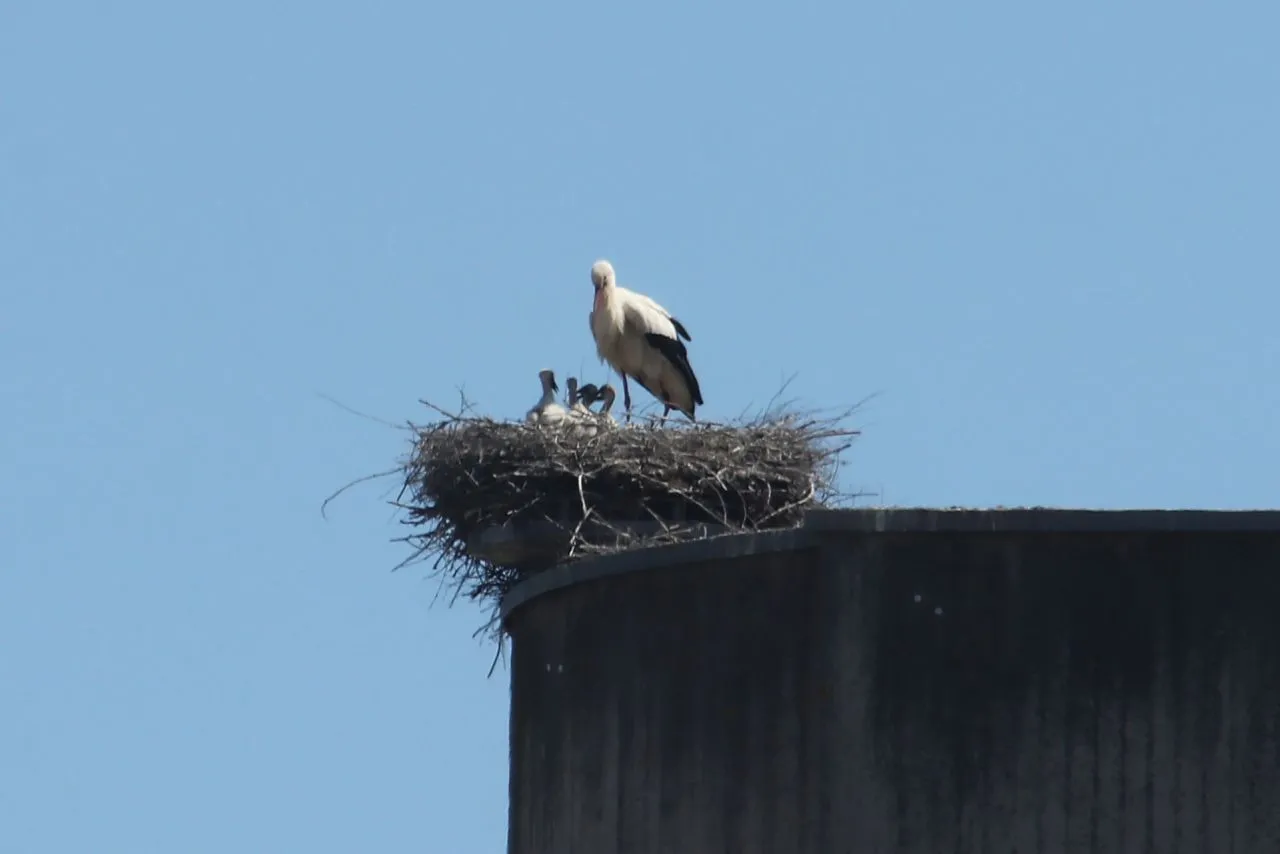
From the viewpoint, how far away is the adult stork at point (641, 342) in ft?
63.0

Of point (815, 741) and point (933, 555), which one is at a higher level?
point (933, 555)

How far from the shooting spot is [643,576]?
13.0m

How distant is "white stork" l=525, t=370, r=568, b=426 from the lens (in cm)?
1593

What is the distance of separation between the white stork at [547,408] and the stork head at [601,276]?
2219mm

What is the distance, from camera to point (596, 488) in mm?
15055

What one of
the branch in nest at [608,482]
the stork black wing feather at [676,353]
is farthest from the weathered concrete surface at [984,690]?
the stork black wing feather at [676,353]

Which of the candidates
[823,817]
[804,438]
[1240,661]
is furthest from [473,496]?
[1240,661]

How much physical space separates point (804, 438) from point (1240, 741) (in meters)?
4.62

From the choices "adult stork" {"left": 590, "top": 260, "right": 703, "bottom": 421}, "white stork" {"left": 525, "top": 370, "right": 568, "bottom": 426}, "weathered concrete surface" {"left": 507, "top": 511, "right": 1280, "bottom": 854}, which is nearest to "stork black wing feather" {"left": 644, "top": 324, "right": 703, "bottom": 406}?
"adult stork" {"left": 590, "top": 260, "right": 703, "bottom": 421}

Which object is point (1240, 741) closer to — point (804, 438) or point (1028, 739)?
point (1028, 739)

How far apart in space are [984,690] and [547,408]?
5.18 metres

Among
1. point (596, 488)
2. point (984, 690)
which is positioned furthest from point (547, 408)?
point (984, 690)

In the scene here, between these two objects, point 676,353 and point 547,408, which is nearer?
point 547,408

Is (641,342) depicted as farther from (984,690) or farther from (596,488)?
(984,690)
